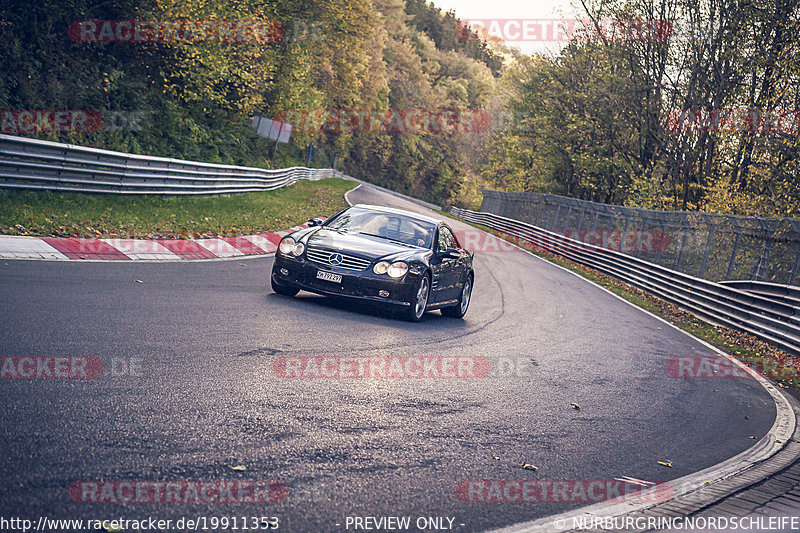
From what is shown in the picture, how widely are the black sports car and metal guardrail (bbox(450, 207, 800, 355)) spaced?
589 cm

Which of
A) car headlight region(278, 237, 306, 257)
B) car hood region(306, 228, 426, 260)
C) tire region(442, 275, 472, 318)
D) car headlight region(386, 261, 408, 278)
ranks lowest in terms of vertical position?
tire region(442, 275, 472, 318)

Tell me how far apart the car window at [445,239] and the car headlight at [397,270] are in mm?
1443

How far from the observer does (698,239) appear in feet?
65.6

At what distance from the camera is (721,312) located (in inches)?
667

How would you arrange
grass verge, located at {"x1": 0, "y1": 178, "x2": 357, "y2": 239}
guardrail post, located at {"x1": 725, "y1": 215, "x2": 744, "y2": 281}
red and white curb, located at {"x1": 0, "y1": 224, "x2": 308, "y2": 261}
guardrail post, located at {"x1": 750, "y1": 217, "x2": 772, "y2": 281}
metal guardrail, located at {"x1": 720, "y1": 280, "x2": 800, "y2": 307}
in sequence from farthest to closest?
guardrail post, located at {"x1": 725, "y1": 215, "x2": 744, "y2": 281} < guardrail post, located at {"x1": 750, "y1": 217, "x2": 772, "y2": 281} < metal guardrail, located at {"x1": 720, "y1": 280, "x2": 800, "y2": 307} < grass verge, located at {"x1": 0, "y1": 178, "x2": 357, "y2": 239} < red and white curb, located at {"x1": 0, "y1": 224, "x2": 308, "y2": 261}

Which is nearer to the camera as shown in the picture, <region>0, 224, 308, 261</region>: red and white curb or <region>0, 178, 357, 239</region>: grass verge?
<region>0, 224, 308, 261</region>: red and white curb

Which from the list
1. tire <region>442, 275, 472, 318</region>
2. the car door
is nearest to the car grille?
the car door

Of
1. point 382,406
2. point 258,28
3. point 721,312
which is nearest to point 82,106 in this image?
point 258,28

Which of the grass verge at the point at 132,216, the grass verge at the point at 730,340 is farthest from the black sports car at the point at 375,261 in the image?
the grass verge at the point at 730,340

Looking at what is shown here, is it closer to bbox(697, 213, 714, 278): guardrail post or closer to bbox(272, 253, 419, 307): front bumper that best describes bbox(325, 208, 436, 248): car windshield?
bbox(272, 253, 419, 307): front bumper

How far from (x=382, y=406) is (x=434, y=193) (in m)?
102

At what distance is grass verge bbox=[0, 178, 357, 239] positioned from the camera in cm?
1342

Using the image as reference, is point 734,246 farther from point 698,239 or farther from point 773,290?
point 773,290

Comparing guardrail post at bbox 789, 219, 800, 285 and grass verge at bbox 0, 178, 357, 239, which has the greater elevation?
guardrail post at bbox 789, 219, 800, 285
